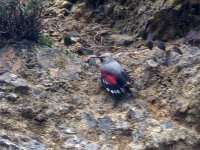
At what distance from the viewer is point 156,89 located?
4.75 meters

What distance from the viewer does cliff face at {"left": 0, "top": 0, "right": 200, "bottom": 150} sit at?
4.21m

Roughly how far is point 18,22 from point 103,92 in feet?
3.87

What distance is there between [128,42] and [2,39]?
145cm

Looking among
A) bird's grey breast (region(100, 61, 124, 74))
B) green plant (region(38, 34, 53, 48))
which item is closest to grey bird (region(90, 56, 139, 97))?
bird's grey breast (region(100, 61, 124, 74))

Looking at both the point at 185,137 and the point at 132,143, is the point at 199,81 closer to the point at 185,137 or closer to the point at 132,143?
the point at 185,137

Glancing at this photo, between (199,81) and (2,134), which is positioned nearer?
(2,134)

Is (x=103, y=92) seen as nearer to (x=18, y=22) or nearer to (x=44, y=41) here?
(x=44, y=41)

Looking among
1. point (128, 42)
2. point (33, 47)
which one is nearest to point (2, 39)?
point (33, 47)

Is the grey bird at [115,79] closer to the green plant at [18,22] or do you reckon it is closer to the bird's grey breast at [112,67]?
the bird's grey breast at [112,67]

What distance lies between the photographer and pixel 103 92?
4.73 meters

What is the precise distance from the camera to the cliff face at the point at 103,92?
166 inches

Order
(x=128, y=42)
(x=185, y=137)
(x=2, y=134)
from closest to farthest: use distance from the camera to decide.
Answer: (x=2, y=134) < (x=185, y=137) < (x=128, y=42)

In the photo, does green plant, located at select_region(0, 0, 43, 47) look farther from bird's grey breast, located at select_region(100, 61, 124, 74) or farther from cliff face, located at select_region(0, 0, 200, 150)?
bird's grey breast, located at select_region(100, 61, 124, 74)

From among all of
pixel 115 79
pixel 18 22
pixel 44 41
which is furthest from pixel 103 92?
pixel 18 22
